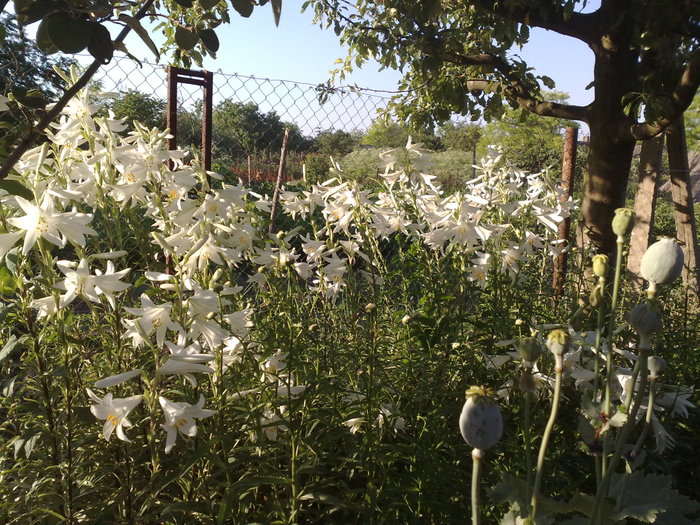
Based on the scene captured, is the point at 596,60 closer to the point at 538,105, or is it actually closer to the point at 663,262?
the point at 538,105

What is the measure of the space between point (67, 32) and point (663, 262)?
0.87 meters

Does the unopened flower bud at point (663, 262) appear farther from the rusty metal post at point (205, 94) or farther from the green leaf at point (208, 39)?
the rusty metal post at point (205, 94)

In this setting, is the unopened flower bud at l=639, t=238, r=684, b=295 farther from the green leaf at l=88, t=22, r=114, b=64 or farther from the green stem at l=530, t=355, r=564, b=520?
the green leaf at l=88, t=22, r=114, b=64

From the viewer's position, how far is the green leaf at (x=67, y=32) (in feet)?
2.75

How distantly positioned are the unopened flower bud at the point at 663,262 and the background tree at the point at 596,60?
2.38 meters

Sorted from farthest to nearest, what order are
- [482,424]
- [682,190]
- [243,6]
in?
[682,190]
[243,6]
[482,424]

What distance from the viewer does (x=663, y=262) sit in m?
0.79

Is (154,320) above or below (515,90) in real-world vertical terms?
below

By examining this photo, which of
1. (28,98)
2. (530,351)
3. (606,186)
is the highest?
(606,186)

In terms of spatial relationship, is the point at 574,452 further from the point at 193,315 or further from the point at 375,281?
the point at 193,315

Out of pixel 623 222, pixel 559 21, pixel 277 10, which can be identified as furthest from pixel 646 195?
pixel 277 10

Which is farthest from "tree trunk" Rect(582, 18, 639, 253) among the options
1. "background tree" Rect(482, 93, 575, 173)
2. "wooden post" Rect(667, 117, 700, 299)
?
"background tree" Rect(482, 93, 575, 173)

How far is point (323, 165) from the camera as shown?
1312 cm

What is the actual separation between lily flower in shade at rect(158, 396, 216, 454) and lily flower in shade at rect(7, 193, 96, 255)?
1.36 ft
